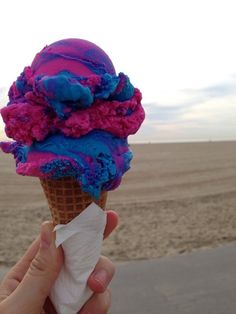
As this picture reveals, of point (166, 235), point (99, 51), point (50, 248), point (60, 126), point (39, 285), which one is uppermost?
point (99, 51)

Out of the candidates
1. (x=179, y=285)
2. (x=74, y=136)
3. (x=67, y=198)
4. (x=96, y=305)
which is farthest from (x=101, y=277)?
(x=179, y=285)

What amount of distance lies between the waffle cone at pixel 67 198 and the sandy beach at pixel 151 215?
3.60 meters

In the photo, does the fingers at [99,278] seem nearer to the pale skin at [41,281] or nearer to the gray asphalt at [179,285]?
the pale skin at [41,281]

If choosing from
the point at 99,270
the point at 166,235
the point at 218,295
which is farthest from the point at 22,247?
the point at 99,270

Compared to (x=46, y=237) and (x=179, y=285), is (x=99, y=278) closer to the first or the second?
(x=46, y=237)

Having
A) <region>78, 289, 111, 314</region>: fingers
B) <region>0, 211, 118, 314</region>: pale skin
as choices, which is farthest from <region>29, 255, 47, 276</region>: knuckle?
<region>78, 289, 111, 314</region>: fingers

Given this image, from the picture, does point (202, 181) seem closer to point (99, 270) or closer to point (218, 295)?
point (218, 295)

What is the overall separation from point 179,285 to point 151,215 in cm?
366

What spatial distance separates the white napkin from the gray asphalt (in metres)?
2.23

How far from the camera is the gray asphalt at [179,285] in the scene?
13.7 ft

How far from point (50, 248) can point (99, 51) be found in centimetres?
100

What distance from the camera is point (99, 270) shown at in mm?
2145

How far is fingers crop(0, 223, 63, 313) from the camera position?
200 centimetres

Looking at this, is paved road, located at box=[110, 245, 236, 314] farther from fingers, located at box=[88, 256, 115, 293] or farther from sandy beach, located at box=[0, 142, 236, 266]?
fingers, located at box=[88, 256, 115, 293]
